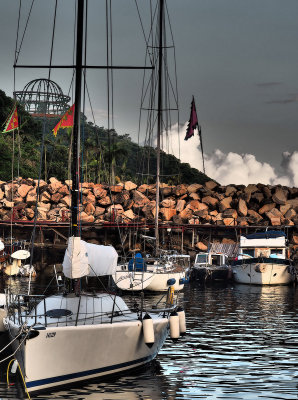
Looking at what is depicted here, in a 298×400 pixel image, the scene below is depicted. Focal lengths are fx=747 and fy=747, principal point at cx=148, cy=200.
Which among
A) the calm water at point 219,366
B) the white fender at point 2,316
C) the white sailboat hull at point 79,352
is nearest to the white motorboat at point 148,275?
the calm water at point 219,366

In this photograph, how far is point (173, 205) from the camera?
7512 centimetres

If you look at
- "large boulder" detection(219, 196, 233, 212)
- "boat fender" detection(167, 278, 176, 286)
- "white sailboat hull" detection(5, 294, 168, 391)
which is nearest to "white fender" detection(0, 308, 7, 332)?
"white sailboat hull" detection(5, 294, 168, 391)

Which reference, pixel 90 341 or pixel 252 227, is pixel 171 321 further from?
pixel 252 227

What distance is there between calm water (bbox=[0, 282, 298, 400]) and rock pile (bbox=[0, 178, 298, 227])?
36.5m

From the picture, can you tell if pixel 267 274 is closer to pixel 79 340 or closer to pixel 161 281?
pixel 161 281

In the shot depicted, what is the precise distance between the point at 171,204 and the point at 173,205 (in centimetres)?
24

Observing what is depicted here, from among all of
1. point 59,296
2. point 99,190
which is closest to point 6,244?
point 99,190

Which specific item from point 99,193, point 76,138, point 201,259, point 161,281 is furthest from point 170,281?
point 99,193

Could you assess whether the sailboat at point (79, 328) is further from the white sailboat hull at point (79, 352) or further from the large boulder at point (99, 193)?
the large boulder at point (99, 193)

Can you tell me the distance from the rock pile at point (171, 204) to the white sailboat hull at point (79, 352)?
5160cm

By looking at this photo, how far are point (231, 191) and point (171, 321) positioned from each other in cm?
5849

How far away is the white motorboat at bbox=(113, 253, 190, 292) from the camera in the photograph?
4175 centimetres

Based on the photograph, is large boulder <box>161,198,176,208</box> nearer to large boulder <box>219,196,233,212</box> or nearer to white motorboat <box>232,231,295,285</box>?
large boulder <box>219,196,233,212</box>

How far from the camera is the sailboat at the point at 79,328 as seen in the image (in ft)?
58.5
